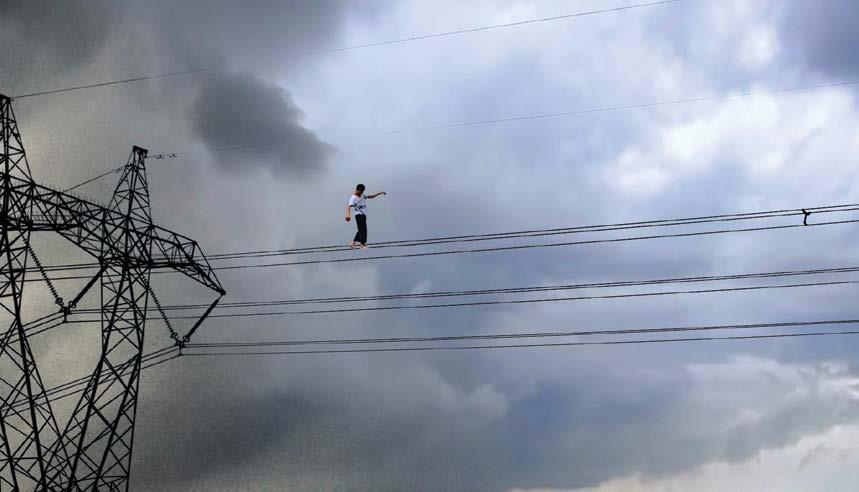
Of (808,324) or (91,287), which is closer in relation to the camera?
(808,324)

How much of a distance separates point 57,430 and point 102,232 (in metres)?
8.40

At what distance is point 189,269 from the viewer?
32219mm

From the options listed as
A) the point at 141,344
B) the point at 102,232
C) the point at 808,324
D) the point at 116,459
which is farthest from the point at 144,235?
the point at 808,324

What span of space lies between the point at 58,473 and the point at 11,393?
376cm

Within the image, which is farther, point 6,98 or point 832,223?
point 6,98

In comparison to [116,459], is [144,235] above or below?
above

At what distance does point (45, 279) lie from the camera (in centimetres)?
3119

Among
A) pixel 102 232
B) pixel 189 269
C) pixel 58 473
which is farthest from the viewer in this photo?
pixel 189 269

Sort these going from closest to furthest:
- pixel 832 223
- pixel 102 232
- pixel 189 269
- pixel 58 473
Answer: pixel 832 223, pixel 58 473, pixel 102 232, pixel 189 269

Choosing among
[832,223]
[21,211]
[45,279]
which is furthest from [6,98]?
[832,223]

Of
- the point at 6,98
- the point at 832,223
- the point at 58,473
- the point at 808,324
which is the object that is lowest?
the point at 58,473

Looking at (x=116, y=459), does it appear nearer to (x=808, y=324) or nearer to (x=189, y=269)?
(x=189, y=269)

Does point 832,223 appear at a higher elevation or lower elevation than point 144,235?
lower

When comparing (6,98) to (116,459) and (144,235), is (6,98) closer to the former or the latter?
(144,235)
